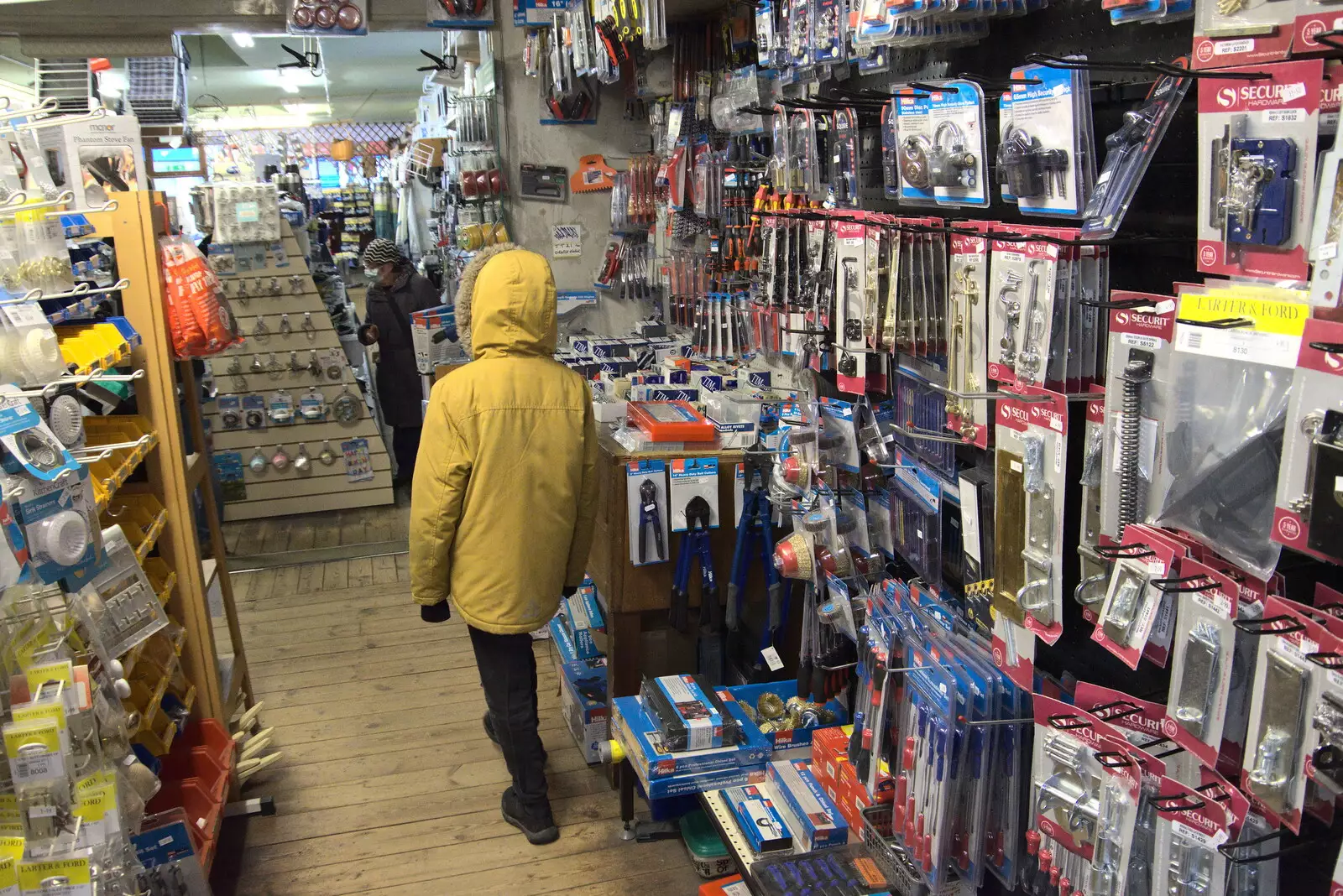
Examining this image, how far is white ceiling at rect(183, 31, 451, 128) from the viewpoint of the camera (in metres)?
10.4

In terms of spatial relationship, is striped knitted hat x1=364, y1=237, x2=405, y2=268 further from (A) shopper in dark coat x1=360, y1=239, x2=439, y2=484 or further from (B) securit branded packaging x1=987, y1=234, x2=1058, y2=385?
(B) securit branded packaging x1=987, y1=234, x2=1058, y2=385

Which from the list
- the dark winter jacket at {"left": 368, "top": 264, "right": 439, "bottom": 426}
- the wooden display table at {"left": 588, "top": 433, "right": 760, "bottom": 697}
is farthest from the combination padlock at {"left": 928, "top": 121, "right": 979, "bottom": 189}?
the dark winter jacket at {"left": 368, "top": 264, "right": 439, "bottom": 426}

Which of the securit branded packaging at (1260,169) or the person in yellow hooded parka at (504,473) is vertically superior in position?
the securit branded packaging at (1260,169)

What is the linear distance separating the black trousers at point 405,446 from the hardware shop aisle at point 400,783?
1.81 m

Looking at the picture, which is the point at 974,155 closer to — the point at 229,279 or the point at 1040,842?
the point at 1040,842

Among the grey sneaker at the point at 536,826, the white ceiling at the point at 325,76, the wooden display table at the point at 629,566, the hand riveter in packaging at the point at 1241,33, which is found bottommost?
the grey sneaker at the point at 536,826

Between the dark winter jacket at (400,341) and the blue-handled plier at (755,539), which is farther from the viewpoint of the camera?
the dark winter jacket at (400,341)

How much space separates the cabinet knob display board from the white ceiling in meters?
2.54

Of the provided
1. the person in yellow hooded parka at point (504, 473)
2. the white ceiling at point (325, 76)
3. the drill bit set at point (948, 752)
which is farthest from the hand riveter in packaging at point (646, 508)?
the white ceiling at point (325, 76)

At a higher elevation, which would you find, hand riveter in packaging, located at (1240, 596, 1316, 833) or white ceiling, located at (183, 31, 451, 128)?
white ceiling, located at (183, 31, 451, 128)

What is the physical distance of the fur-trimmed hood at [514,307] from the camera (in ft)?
9.86

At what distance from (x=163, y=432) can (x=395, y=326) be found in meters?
3.48

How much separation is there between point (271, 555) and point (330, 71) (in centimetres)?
865

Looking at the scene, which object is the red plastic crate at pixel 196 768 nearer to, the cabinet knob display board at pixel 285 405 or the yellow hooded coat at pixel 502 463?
the yellow hooded coat at pixel 502 463
